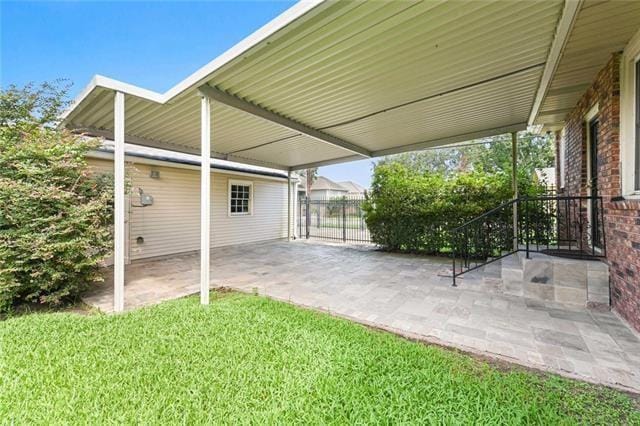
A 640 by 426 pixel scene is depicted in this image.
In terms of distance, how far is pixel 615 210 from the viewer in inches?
127

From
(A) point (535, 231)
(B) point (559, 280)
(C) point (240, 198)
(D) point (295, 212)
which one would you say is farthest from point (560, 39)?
(D) point (295, 212)

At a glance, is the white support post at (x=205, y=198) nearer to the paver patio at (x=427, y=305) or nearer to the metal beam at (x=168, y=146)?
the paver patio at (x=427, y=305)

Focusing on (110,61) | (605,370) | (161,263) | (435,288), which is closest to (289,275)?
(435,288)

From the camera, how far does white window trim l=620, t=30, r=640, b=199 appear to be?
296 centimetres

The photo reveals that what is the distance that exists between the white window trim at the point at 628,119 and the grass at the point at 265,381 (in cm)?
242

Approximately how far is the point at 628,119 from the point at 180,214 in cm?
930

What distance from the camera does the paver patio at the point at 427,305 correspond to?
247 centimetres

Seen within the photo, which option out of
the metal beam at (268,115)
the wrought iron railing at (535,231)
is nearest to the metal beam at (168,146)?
the metal beam at (268,115)

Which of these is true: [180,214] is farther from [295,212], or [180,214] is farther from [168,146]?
[295,212]

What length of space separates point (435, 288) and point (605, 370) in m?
2.36

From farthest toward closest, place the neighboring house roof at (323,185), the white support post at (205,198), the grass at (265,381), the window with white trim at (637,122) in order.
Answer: the neighboring house roof at (323,185)
the white support post at (205,198)
the window with white trim at (637,122)
the grass at (265,381)

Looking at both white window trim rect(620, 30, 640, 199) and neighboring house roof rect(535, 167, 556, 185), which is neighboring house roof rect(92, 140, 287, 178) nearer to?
white window trim rect(620, 30, 640, 199)

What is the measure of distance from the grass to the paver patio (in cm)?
35

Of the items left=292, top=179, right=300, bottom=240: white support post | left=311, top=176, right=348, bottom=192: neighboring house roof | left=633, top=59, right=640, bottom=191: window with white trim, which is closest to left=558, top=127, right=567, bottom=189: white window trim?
left=633, top=59, right=640, bottom=191: window with white trim
